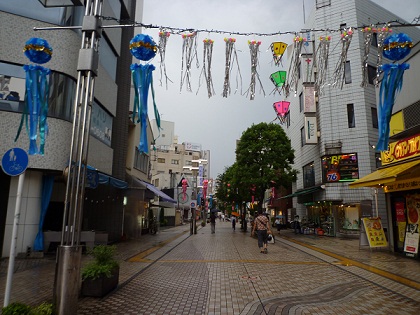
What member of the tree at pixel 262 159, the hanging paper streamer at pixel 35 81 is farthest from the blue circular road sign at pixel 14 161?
the tree at pixel 262 159

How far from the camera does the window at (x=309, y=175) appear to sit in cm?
2769

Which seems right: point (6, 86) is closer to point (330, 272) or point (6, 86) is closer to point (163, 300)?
point (163, 300)

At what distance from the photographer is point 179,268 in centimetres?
997

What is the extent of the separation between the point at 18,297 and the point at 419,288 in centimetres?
915

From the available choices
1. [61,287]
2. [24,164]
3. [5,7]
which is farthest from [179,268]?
[5,7]

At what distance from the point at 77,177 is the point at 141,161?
2069 cm

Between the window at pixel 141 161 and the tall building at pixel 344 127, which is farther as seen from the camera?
the window at pixel 141 161

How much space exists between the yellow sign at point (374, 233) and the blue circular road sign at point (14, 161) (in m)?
14.6

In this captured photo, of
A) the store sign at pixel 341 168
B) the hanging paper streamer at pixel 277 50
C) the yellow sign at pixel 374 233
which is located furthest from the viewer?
the store sign at pixel 341 168

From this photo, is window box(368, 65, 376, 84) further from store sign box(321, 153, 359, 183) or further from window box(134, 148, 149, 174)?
window box(134, 148, 149, 174)

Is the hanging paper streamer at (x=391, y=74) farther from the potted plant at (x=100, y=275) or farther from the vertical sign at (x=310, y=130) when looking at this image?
the vertical sign at (x=310, y=130)

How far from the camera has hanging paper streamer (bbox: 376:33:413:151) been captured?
22.4 ft

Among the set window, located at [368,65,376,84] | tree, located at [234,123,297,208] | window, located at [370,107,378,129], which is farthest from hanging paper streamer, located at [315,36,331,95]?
window, located at [368,65,376,84]

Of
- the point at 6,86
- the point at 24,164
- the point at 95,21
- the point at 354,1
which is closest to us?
the point at 24,164
